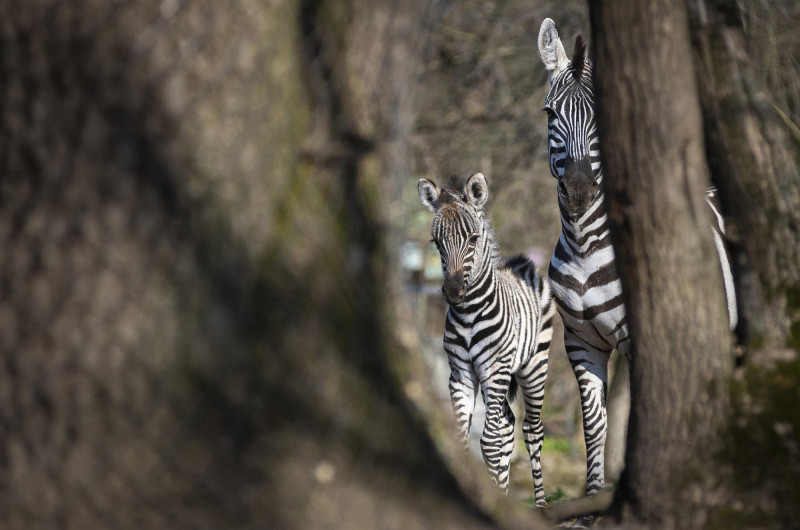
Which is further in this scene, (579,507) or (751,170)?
(579,507)

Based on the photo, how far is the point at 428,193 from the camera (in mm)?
7641

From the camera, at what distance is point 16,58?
2.46 meters

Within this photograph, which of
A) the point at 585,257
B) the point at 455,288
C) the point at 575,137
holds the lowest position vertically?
the point at 455,288

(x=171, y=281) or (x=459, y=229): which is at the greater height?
(x=459, y=229)

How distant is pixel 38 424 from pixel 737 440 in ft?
7.46

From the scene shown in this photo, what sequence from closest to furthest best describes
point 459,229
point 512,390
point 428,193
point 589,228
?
point 589,228 < point 459,229 < point 428,193 < point 512,390

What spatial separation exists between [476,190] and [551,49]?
125cm

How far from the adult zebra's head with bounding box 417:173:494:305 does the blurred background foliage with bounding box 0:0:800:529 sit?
4.32 metres

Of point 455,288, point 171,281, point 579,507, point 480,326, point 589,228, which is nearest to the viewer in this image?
point 171,281

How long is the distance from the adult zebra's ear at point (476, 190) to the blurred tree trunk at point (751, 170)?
398cm

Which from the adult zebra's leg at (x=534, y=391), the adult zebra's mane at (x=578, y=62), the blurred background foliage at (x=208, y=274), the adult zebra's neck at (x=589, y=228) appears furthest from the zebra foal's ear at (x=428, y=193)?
the blurred background foliage at (x=208, y=274)

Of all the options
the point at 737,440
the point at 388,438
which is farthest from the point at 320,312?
the point at 737,440

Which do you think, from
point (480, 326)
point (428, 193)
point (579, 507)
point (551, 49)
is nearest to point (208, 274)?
point (579, 507)

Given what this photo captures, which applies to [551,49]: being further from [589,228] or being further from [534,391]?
[534,391]
